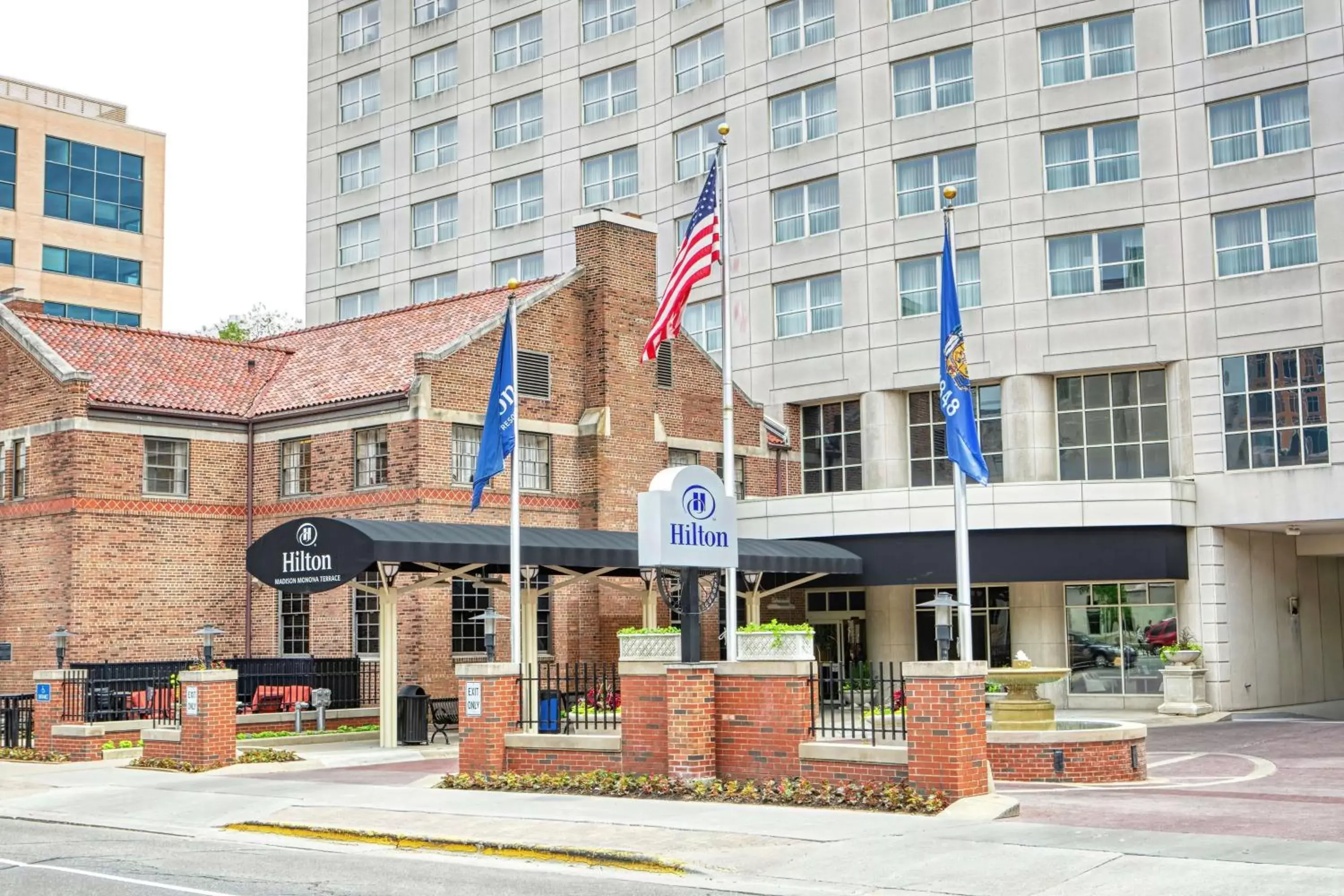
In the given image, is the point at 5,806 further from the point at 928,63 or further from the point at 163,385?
the point at 928,63

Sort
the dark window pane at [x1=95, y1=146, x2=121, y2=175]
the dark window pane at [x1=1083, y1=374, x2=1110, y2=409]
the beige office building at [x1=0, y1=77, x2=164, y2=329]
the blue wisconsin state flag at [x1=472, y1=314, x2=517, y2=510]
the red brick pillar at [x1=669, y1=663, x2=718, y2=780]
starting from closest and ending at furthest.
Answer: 1. the red brick pillar at [x1=669, y1=663, x2=718, y2=780]
2. the blue wisconsin state flag at [x1=472, y1=314, x2=517, y2=510]
3. the dark window pane at [x1=1083, y1=374, x2=1110, y2=409]
4. the beige office building at [x1=0, y1=77, x2=164, y2=329]
5. the dark window pane at [x1=95, y1=146, x2=121, y2=175]

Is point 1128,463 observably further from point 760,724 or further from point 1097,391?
point 760,724

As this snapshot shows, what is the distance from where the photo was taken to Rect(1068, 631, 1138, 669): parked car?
122ft

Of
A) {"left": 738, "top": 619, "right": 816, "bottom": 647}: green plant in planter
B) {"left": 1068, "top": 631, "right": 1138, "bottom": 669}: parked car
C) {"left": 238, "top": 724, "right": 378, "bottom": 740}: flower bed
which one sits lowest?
{"left": 238, "top": 724, "right": 378, "bottom": 740}: flower bed

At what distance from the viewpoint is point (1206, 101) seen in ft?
125

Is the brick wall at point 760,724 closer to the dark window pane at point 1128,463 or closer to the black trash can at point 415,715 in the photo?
the black trash can at point 415,715

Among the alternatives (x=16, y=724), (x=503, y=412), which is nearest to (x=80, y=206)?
(x=16, y=724)

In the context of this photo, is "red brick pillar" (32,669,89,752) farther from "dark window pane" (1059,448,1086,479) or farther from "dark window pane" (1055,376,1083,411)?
"dark window pane" (1055,376,1083,411)

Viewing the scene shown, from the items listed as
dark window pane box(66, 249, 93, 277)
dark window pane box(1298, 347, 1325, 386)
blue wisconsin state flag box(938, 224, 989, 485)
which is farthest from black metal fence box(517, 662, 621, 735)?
dark window pane box(66, 249, 93, 277)

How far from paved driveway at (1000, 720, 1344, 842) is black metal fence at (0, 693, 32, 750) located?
18300mm

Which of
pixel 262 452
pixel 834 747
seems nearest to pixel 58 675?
pixel 262 452

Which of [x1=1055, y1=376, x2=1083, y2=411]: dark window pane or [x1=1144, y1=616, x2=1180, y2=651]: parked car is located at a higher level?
[x1=1055, y1=376, x2=1083, y2=411]: dark window pane

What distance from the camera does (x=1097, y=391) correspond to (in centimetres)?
3966

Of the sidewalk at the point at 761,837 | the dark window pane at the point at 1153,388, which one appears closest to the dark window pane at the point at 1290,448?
the dark window pane at the point at 1153,388
